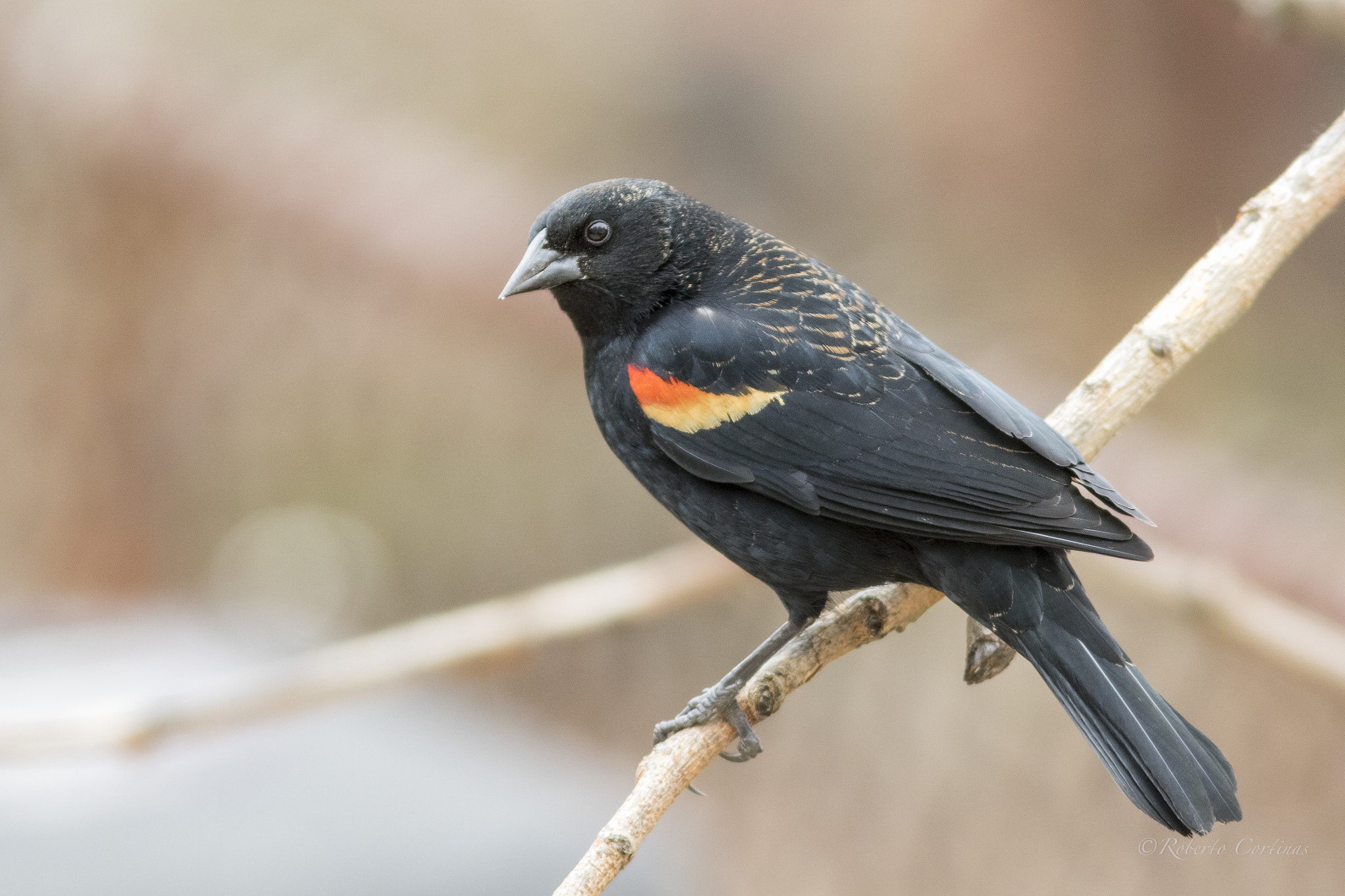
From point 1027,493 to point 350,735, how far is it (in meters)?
3.21

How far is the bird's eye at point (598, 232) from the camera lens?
261 centimetres

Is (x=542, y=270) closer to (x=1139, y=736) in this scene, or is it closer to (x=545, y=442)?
(x=1139, y=736)

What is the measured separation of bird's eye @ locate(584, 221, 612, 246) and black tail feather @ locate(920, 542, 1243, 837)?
38.4 inches

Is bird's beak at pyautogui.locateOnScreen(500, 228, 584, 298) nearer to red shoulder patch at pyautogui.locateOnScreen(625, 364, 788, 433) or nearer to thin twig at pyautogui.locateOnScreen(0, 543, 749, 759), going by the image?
red shoulder patch at pyautogui.locateOnScreen(625, 364, 788, 433)

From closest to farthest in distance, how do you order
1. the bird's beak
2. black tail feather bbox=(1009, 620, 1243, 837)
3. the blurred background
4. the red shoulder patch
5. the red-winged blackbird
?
1. black tail feather bbox=(1009, 620, 1243, 837)
2. the red-winged blackbird
3. the red shoulder patch
4. the bird's beak
5. the blurred background

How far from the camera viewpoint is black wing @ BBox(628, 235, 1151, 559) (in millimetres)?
2248

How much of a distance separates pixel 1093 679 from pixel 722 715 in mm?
747

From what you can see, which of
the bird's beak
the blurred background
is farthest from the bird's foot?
the blurred background

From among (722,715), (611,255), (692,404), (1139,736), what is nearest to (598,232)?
(611,255)

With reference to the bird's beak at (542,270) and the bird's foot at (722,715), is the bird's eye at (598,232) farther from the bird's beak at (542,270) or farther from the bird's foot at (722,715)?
the bird's foot at (722,715)

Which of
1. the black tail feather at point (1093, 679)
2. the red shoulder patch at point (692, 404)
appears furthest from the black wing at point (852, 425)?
the black tail feather at point (1093, 679)

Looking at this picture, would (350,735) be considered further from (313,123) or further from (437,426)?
(313,123)

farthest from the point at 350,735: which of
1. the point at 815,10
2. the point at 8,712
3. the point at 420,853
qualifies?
the point at 815,10

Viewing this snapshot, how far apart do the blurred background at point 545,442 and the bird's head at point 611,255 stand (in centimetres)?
150
